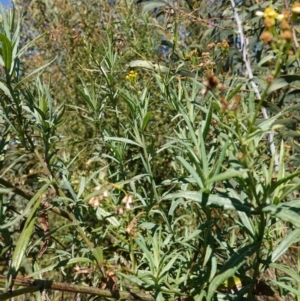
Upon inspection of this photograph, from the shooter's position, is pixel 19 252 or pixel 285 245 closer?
pixel 19 252

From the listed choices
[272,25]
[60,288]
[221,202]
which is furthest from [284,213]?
[60,288]

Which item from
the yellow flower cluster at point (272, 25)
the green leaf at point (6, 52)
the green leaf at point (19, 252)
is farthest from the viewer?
the green leaf at point (6, 52)

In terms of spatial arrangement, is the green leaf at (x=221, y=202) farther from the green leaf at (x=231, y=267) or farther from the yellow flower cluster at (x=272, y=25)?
the yellow flower cluster at (x=272, y=25)

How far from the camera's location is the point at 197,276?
1.00 meters

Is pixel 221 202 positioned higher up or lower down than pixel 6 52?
lower down

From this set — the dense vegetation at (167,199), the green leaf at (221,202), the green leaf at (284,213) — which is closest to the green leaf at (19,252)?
the dense vegetation at (167,199)

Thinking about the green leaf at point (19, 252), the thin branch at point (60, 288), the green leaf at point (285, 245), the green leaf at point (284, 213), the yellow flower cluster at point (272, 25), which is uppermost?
the yellow flower cluster at point (272, 25)

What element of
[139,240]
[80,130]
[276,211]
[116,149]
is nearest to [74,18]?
[80,130]

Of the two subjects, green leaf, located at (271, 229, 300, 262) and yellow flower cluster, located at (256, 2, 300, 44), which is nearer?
yellow flower cluster, located at (256, 2, 300, 44)

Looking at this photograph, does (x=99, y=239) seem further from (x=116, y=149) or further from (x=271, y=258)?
(x=271, y=258)

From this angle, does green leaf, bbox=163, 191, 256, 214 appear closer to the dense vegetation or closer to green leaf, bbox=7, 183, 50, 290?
the dense vegetation

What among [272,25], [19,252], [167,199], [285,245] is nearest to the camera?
[272,25]

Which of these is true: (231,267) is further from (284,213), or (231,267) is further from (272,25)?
(272,25)

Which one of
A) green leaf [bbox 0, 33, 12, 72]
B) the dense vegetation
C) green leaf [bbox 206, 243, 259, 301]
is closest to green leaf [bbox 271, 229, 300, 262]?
the dense vegetation
